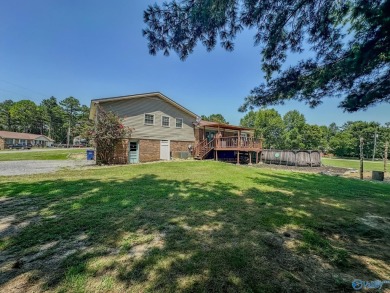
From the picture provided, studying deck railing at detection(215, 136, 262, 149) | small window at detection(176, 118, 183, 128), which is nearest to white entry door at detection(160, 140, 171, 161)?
small window at detection(176, 118, 183, 128)

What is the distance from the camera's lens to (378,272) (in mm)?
2150

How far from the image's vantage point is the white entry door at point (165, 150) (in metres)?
17.3

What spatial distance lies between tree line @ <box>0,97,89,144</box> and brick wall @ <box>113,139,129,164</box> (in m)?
54.3

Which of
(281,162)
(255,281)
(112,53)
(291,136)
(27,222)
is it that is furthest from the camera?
(291,136)

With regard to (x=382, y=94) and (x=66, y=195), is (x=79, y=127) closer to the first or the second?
(x=66, y=195)

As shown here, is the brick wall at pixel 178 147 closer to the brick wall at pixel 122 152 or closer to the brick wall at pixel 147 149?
the brick wall at pixel 147 149

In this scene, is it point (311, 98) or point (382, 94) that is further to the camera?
point (311, 98)

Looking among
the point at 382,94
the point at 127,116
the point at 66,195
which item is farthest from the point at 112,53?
the point at 382,94

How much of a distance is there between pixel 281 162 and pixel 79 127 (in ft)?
69.3

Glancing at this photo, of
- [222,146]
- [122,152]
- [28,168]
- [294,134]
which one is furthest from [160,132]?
[294,134]

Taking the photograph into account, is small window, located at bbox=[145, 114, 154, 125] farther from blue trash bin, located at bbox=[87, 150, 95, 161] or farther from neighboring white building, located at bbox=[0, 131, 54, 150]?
neighboring white building, located at bbox=[0, 131, 54, 150]

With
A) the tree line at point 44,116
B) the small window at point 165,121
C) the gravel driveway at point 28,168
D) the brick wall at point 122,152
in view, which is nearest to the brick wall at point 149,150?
the brick wall at point 122,152

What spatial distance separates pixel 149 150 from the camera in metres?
16.6

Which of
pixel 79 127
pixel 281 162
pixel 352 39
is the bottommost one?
pixel 281 162
